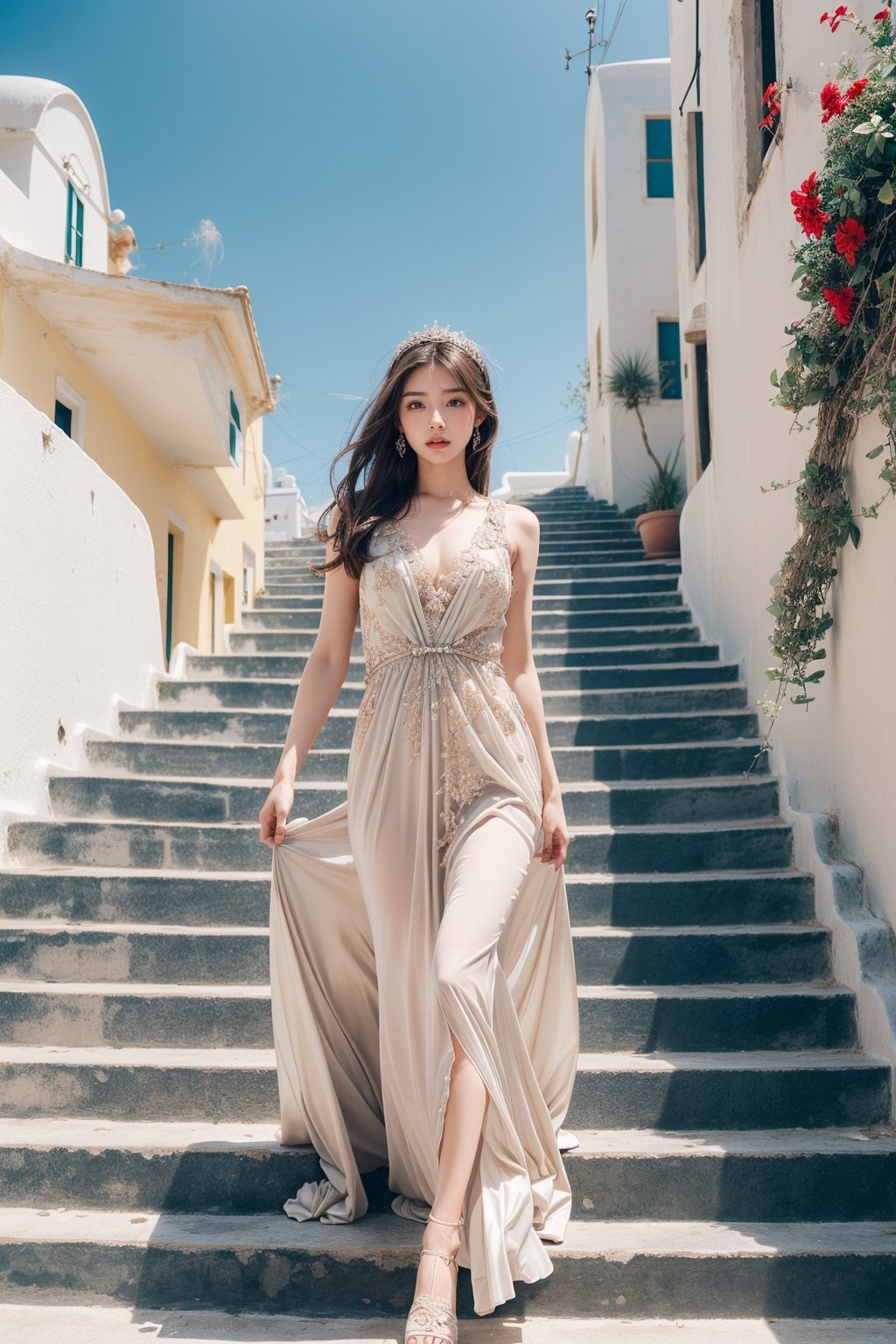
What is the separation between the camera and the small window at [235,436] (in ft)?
37.6

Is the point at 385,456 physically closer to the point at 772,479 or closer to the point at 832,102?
the point at 832,102

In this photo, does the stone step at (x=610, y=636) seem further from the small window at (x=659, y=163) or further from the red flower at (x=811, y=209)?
the small window at (x=659, y=163)

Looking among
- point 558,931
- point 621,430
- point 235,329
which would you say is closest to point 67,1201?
point 558,931

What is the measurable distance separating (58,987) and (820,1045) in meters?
2.46

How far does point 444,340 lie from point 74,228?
28.7ft

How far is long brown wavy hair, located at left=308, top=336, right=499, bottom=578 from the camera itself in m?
2.83

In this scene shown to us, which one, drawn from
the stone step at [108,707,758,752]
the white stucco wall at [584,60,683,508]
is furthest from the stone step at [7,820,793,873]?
the white stucco wall at [584,60,683,508]

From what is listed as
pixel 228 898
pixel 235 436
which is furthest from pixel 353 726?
pixel 235 436

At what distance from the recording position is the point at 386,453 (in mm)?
2971

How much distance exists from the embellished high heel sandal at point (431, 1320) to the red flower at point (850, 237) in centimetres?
276

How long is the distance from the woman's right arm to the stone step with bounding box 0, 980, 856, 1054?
1097mm

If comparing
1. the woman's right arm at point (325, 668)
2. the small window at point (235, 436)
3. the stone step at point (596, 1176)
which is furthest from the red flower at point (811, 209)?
the small window at point (235, 436)

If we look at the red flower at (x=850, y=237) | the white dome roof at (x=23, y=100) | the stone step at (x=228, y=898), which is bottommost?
the stone step at (x=228, y=898)

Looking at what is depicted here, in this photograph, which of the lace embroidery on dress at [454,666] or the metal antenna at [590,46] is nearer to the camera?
the lace embroidery on dress at [454,666]
